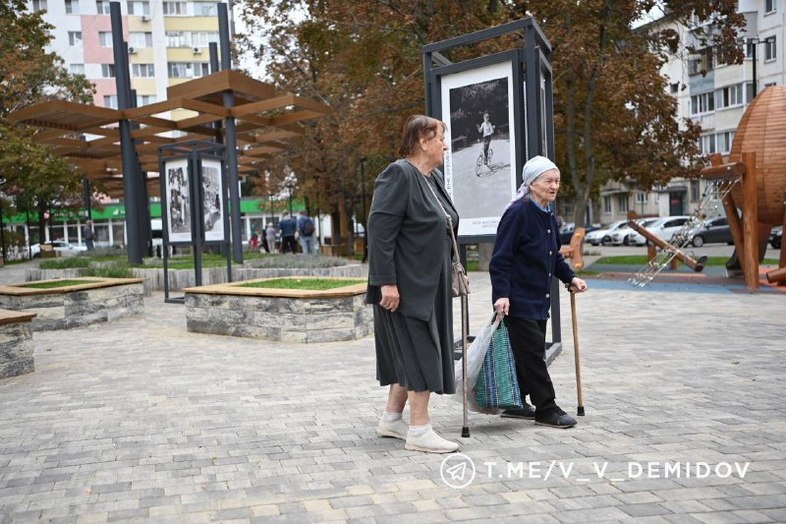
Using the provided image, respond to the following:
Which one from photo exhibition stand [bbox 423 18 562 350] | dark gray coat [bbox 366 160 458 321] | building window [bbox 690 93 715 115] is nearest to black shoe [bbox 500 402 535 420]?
dark gray coat [bbox 366 160 458 321]

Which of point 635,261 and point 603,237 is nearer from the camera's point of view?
point 635,261

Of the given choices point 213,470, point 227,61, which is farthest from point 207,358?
point 227,61

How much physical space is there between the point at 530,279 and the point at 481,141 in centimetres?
270

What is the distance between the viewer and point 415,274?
4.36 m

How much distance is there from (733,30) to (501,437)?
1907 cm

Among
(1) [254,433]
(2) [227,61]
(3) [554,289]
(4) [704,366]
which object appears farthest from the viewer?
(2) [227,61]

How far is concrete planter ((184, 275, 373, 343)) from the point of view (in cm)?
907

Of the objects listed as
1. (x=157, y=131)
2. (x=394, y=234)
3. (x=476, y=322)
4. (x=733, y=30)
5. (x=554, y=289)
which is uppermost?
(x=733, y=30)

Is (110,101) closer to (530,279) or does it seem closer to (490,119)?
(490,119)

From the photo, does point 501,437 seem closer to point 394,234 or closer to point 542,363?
point 542,363

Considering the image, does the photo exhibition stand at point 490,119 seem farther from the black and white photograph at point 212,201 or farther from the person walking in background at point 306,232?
the person walking in background at point 306,232

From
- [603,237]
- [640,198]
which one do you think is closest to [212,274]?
[603,237]

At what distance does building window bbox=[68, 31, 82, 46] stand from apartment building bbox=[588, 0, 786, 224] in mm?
43998

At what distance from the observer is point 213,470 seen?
427 cm
